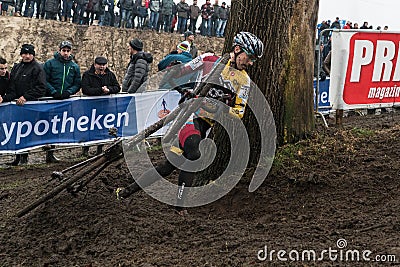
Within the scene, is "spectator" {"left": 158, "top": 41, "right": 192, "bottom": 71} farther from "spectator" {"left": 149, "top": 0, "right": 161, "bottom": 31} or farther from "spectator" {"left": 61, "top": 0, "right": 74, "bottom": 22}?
"spectator" {"left": 149, "top": 0, "right": 161, "bottom": 31}

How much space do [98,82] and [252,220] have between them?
6.29 meters

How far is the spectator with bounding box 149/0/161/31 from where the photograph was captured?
27.6 metres

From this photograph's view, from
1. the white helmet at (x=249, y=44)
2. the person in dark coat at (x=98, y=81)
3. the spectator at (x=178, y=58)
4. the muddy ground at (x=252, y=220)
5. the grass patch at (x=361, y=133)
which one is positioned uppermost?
the white helmet at (x=249, y=44)

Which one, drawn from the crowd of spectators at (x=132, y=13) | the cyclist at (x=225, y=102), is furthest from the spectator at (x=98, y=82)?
the crowd of spectators at (x=132, y=13)

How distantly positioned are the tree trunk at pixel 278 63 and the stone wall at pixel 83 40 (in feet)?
65.9

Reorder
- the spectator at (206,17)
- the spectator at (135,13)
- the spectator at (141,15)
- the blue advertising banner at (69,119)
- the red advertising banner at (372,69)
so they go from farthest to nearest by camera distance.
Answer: the spectator at (206,17) → the spectator at (141,15) → the spectator at (135,13) → the red advertising banner at (372,69) → the blue advertising banner at (69,119)

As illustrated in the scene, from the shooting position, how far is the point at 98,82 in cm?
1207

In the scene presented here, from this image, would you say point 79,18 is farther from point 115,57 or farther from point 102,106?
point 102,106

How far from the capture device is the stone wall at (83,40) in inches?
1021

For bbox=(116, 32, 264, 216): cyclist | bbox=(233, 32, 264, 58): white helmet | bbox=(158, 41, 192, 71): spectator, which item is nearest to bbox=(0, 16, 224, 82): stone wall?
bbox=(158, 41, 192, 71): spectator

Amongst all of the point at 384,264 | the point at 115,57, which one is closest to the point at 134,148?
the point at 384,264

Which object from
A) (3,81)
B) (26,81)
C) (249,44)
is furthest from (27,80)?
(249,44)

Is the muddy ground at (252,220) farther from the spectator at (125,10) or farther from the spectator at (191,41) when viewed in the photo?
the spectator at (125,10)

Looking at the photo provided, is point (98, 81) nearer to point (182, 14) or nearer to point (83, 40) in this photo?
point (83, 40)
